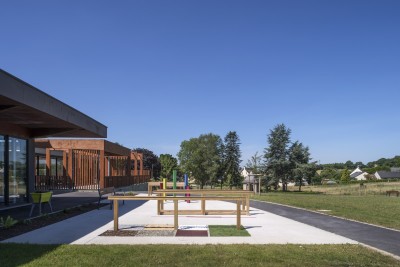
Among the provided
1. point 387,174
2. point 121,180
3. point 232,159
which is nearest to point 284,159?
point 232,159

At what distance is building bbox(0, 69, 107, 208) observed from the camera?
1123cm

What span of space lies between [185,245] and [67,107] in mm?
8966

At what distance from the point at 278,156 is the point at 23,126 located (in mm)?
38077

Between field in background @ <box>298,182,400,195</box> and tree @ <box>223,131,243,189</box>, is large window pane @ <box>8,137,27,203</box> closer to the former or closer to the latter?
field in background @ <box>298,182,400,195</box>

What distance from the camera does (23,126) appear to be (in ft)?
58.4

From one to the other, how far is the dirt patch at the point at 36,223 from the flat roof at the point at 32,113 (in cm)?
319

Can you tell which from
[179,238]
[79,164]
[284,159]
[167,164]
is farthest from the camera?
[167,164]

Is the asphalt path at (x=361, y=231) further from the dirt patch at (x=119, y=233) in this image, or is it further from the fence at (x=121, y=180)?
the fence at (x=121, y=180)

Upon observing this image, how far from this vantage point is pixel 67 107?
1496 centimetres

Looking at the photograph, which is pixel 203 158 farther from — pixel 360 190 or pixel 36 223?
pixel 36 223

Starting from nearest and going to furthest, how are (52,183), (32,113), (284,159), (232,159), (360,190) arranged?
(32,113)
(52,183)
(360,190)
(284,159)
(232,159)


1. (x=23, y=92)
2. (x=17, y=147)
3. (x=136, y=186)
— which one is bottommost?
(x=136, y=186)

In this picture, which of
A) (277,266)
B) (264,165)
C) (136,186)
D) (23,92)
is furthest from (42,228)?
(264,165)

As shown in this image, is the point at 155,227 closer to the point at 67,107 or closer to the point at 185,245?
the point at 185,245
